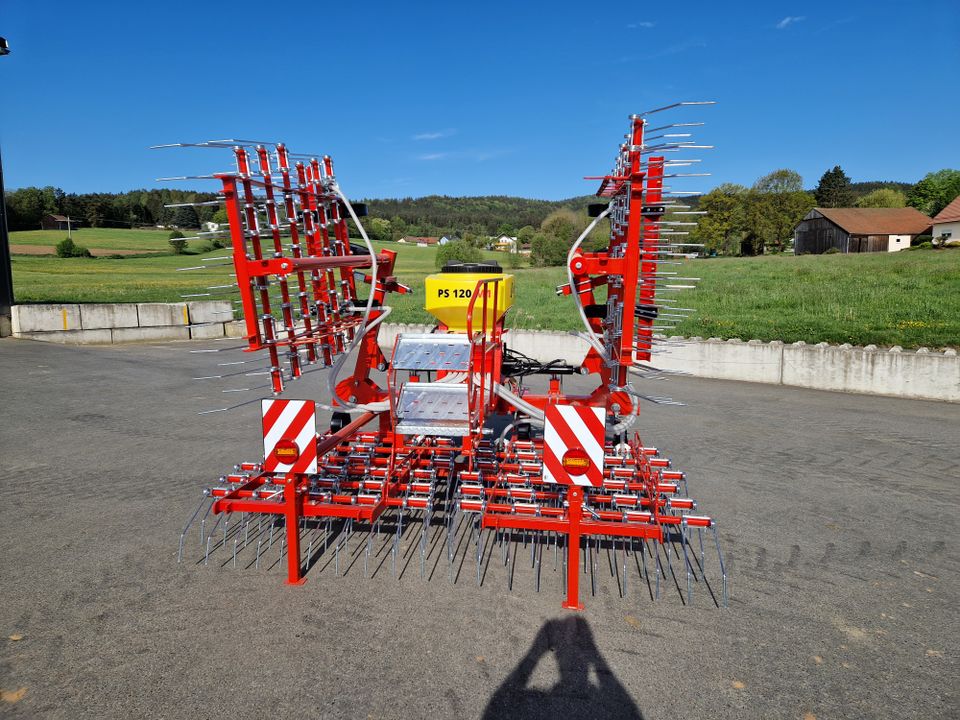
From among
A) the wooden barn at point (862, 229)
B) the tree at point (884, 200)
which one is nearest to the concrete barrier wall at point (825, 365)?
the wooden barn at point (862, 229)

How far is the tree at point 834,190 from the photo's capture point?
7925 cm

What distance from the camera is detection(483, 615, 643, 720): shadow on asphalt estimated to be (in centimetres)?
308

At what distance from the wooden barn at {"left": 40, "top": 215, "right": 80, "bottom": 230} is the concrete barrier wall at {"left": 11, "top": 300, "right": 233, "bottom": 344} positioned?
47.0 metres

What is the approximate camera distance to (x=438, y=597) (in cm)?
414

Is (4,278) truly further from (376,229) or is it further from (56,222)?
(56,222)

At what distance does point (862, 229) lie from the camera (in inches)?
1948

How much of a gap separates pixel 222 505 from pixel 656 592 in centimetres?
313

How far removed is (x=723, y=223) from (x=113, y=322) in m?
51.5

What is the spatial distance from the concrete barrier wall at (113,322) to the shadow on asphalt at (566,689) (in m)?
14.0

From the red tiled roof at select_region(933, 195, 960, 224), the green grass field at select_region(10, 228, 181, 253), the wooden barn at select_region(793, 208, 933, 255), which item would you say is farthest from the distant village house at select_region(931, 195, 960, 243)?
the green grass field at select_region(10, 228, 181, 253)

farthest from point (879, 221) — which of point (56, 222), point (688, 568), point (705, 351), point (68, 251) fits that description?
point (56, 222)

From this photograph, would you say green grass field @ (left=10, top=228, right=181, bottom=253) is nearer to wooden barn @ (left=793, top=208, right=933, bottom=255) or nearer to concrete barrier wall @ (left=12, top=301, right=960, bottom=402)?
concrete barrier wall @ (left=12, top=301, right=960, bottom=402)

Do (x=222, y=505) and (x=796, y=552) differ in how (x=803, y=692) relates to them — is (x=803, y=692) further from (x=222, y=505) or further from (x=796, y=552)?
(x=222, y=505)

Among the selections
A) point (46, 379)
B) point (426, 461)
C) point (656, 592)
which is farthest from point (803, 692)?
point (46, 379)
